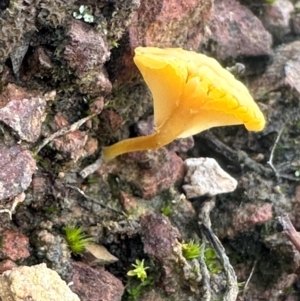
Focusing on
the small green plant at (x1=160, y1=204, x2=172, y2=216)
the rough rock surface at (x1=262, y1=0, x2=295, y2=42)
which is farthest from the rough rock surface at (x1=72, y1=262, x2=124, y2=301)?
the rough rock surface at (x1=262, y1=0, x2=295, y2=42)

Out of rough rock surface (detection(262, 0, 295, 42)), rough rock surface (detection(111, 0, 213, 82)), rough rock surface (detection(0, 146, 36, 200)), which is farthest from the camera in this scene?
rough rock surface (detection(262, 0, 295, 42))

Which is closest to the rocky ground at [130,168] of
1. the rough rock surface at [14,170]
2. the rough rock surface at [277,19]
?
the rough rock surface at [14,170]

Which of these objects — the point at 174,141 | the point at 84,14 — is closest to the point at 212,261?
the point at 174,141

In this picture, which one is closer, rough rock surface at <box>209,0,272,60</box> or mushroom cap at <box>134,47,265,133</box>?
mushroom cap at <box>134,47,265,133</box>

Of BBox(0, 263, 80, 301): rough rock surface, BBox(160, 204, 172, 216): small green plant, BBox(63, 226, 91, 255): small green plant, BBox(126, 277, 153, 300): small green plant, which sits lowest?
BBox(126, 277, 153, 300): small green plant

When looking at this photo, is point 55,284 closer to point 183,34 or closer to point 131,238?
point 131,238

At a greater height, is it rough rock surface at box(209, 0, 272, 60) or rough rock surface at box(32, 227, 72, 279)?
rough rock surface at box(209, 0, 272, 60)

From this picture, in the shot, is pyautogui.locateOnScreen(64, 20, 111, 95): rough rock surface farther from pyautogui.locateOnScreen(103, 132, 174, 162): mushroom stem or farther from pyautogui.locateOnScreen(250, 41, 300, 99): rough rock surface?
pyautogui.locateOnScreen(250, 41, 300, 99): rough rock surface
